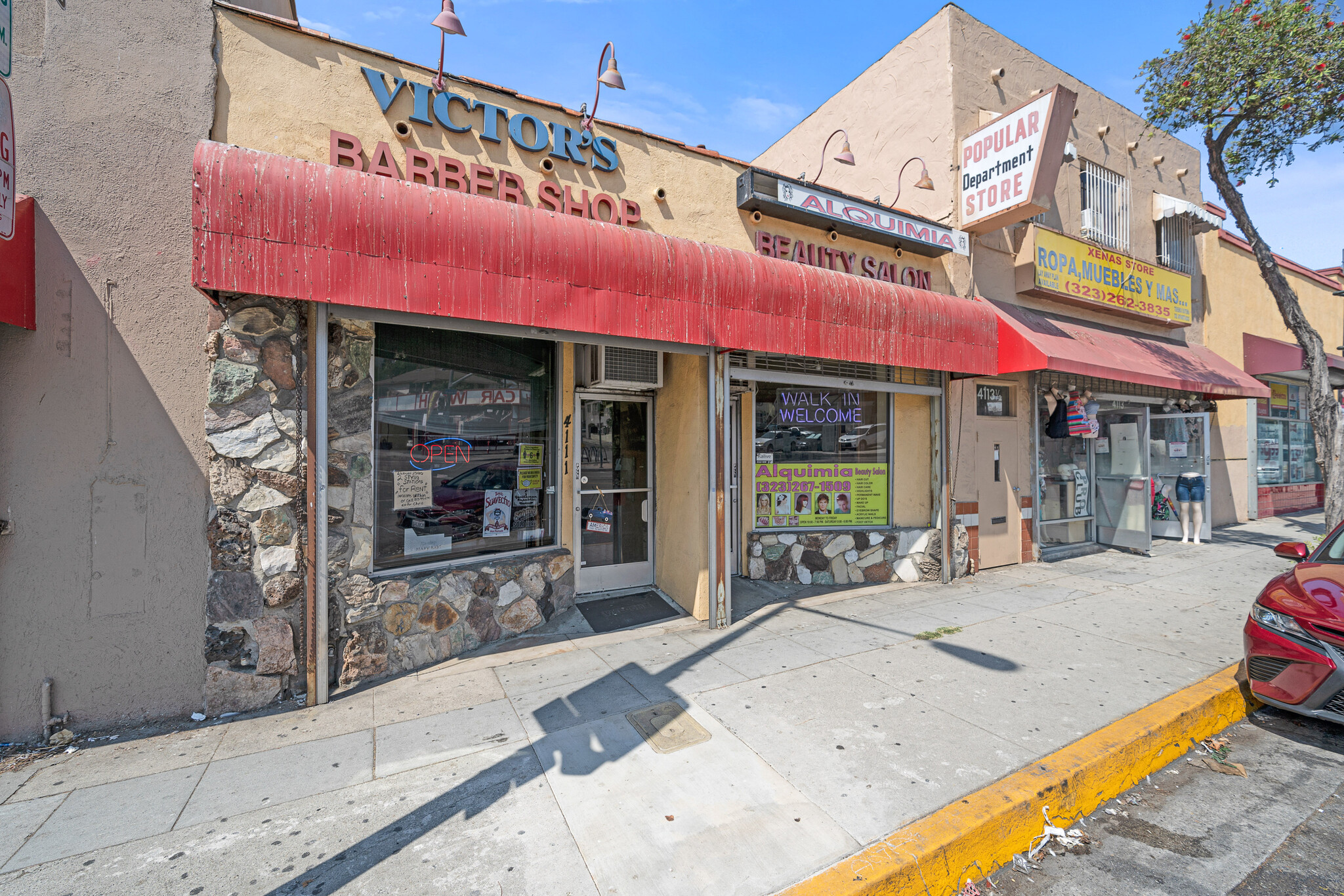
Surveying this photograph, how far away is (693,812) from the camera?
9.68 ft

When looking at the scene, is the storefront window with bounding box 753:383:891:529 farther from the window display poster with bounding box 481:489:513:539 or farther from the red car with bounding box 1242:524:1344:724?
the red car with bounding box 1242:524:1344:724

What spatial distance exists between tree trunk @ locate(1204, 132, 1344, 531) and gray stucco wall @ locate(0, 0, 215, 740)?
14394mm

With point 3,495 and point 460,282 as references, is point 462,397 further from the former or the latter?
point 3,495

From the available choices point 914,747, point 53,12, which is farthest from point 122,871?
point 53,12

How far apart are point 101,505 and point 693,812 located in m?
4.39

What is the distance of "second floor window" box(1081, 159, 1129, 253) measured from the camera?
387 inches

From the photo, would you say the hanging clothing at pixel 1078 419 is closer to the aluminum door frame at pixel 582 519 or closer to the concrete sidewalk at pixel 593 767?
the concrete sidewalk at pixel 593 767

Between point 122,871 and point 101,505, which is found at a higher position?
point 101,505

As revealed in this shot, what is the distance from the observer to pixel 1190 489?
34.3 ft

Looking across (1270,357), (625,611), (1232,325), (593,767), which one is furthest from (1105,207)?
(593,767)

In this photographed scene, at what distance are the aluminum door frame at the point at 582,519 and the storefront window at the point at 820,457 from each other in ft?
4.58

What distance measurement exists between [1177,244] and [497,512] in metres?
14.3

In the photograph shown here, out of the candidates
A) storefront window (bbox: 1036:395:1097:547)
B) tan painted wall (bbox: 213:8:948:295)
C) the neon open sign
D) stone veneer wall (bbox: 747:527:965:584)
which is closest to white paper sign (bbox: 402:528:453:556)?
the neon open sign

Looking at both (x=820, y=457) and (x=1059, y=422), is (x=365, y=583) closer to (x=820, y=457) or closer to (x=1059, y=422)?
(x=820, y=457)
